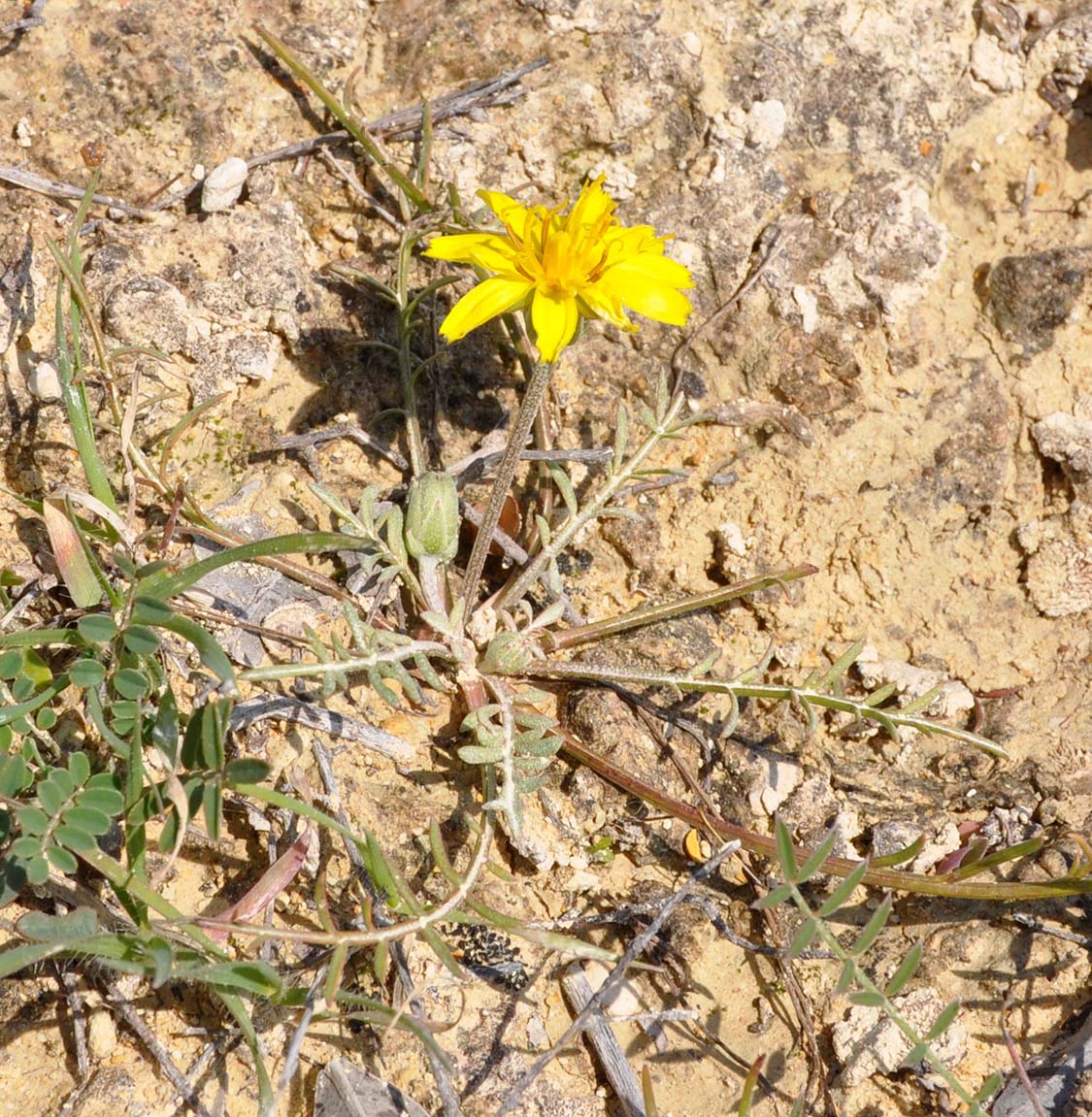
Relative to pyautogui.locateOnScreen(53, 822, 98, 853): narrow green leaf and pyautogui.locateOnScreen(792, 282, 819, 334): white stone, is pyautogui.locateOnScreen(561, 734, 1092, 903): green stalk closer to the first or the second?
pyautogui.locateOnScreen(53, 822, 98, 853): narrow green leaf

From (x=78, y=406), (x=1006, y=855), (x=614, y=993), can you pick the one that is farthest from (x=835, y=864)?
(x=78, y=406)

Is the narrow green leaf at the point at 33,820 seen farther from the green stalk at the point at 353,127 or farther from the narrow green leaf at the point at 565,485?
the green stalk at the point at 353,127

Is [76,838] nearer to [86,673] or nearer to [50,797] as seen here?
[50,797]

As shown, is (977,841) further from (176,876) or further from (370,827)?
(176,876)

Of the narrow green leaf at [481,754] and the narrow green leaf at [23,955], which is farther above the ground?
the narrow green leaf at [481,754]

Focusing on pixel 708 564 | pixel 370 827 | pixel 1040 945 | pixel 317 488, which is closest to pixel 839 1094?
pixel 1040 945

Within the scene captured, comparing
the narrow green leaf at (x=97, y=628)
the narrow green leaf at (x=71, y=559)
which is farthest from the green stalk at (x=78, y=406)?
the narrow green leaf at (x=97, y=628)
